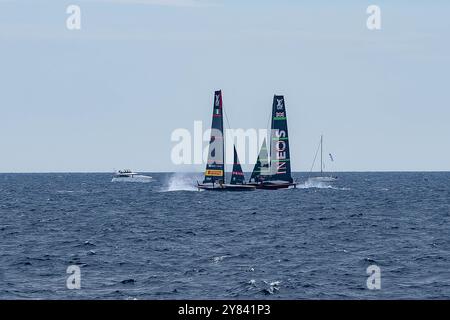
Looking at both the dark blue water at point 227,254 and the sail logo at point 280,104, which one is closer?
the dark blue water at point 227,254

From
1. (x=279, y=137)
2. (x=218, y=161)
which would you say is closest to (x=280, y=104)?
(x=279, y=137)

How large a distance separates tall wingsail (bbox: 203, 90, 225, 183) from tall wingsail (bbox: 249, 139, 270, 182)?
615 cm

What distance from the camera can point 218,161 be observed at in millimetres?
96688

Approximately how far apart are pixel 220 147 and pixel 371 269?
6471cm

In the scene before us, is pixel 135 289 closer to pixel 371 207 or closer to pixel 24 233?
pixel 24 233

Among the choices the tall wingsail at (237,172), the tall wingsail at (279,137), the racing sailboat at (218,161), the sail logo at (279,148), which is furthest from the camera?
the sail logo at (279,148)

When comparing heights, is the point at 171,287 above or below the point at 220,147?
below

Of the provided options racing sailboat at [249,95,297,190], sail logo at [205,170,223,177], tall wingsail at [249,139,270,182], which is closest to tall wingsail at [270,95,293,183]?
racing sailboat at [249,95,297,190]

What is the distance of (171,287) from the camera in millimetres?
28516

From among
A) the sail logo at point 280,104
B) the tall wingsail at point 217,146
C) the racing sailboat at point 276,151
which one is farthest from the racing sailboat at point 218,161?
the sail logo at point 280,104

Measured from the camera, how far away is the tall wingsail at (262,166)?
99.8m

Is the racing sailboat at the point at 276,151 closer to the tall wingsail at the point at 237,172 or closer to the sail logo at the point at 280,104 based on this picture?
the sail logo at the point at 280,104

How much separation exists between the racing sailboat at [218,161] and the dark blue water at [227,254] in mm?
23726

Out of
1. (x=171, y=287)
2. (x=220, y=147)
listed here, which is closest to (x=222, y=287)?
(x=171, y=287)
